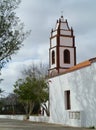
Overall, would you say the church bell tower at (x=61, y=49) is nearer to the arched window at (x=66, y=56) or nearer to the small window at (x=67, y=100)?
the arched window at (x=66, y=56)

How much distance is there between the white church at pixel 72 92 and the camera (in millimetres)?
30406

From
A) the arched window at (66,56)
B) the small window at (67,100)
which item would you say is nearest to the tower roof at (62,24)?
the arched window at (66,56)

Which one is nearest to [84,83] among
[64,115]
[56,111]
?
[64,115]

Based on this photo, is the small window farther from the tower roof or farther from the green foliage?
the tower roof

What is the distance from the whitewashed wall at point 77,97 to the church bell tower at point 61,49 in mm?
10299

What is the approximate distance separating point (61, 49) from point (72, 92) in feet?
54.5

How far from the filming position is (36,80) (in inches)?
1954

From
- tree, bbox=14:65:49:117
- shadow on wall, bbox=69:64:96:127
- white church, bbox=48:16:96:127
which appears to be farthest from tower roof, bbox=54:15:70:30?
shadow on wall, bbox=69:64:96:127

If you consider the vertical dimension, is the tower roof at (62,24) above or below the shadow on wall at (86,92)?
above

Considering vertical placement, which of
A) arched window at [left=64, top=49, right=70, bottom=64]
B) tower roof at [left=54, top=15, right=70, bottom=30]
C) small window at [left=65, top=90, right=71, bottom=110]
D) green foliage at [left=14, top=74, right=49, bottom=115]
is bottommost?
small window at [left=65, top=90, right=71, bottom=110]

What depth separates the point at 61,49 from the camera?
50.3 m

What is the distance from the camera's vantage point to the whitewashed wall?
30255mm

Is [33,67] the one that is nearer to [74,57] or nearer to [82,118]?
[74,57]

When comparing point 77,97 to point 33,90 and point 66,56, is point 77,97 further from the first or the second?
point 66,56
